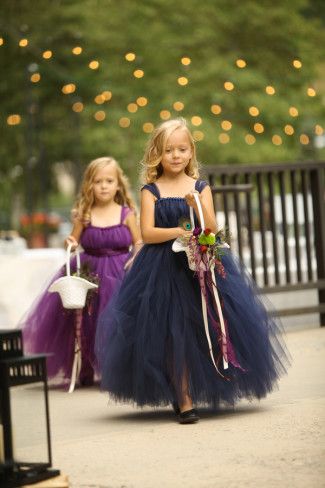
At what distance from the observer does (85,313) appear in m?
10.1

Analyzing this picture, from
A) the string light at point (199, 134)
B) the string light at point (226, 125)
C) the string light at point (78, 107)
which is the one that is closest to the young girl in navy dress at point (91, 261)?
the string light at point (226, 125)

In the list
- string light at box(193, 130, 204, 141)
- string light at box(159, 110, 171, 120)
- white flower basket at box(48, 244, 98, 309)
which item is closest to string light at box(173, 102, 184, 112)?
string light at box(159, 110, 171, 120)

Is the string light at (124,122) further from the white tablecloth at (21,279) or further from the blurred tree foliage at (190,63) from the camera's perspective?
the white tablecloth at (21,279)

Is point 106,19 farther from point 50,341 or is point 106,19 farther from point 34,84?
point 50,341

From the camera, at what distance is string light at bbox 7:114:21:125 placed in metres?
33.6

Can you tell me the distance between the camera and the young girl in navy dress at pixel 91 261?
10.1 meters

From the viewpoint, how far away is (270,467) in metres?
6.01

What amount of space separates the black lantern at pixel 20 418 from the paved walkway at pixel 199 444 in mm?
72

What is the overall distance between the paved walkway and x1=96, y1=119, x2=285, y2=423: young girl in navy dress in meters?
0.18

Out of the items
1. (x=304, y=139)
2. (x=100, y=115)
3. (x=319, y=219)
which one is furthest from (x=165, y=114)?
(x=319, y=219)

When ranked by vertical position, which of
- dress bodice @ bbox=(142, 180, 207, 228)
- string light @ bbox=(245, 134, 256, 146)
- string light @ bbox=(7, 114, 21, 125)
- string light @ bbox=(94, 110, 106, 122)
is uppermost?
string light @ bbox=(7, 114, 21, 125)

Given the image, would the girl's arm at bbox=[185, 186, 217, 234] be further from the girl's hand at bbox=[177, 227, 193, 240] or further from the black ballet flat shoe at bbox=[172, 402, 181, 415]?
the black ballet flat shoe at bbox=[172, 402, 181, 415]

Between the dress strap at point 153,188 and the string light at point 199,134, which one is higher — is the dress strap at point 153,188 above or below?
below

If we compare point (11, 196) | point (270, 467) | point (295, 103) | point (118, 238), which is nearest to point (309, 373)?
point (118, 238)
